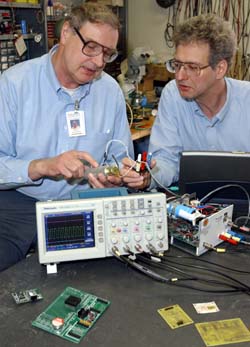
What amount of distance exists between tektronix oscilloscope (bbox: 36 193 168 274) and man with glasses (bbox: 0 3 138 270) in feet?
1.29

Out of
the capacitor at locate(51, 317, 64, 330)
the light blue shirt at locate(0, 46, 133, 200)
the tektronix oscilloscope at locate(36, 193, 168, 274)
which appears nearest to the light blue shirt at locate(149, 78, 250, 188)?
the light blue shirt at locate(0, 46, 133, 200)

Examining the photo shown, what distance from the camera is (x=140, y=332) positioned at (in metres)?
0.92

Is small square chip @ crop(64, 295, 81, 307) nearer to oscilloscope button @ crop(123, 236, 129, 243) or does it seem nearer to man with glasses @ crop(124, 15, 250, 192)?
oscilloscope button @ crop(123, 236, 129, 243)

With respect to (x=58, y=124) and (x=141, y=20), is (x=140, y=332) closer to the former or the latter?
(x=58, y=124)

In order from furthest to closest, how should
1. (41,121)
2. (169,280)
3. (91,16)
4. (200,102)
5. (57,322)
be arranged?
(200,102) < (41,121) < (91,16) < (169,280) < (57,322)

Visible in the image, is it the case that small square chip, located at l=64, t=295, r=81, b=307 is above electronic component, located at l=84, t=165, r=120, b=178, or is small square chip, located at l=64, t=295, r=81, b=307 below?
below

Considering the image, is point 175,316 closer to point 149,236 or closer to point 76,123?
point 149,236

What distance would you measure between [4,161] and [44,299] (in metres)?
0.71

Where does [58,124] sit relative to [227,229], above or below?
above

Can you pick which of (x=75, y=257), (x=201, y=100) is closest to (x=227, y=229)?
(x=75, y=257)

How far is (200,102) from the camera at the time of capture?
188 centimetres

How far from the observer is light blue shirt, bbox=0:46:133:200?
1.64 meters

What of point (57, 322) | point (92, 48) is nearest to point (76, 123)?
point (92, 48)

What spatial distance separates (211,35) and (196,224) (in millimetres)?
894
